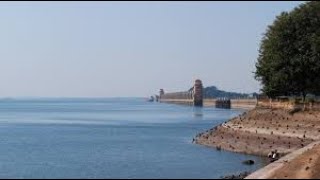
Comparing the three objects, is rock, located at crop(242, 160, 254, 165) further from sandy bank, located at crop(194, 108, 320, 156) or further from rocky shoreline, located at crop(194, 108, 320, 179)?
sandy bank, located at crop(194, 108, 320, 156)

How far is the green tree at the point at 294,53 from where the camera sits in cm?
7312

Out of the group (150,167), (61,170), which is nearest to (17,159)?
(61,170)

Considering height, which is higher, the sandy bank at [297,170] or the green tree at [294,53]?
the green tree at [294,53]

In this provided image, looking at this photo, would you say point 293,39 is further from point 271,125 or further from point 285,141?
point 285,141

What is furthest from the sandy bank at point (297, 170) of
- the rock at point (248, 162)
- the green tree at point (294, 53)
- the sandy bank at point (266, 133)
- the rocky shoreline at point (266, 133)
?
the green tree at point (294, 53)

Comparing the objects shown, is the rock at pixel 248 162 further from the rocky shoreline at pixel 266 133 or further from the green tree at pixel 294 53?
the green tree at pixel 294 53

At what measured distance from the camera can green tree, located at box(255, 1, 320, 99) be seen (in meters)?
73.1

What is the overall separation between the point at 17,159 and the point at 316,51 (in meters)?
35.7

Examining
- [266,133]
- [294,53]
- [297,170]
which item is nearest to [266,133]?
[266,133]

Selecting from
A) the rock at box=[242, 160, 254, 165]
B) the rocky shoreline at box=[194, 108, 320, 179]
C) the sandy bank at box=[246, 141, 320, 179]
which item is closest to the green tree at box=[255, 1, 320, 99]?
the rocky shoreline at box=[194, 108, 320, 179]

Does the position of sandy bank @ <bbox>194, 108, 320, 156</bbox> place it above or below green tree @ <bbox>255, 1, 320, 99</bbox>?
below

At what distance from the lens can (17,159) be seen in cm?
5612

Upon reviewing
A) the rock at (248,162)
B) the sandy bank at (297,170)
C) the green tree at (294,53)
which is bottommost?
the rock at (248,162)

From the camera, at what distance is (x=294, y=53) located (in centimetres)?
7456
